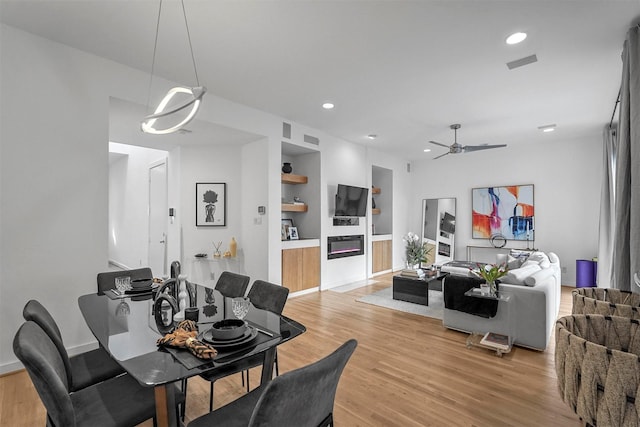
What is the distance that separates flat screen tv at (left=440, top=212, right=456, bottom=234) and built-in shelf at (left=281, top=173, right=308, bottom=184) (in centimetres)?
401

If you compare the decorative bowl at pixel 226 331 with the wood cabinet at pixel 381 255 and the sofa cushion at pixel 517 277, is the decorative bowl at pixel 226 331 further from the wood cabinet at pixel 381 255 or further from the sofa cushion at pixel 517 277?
the wood cabinet at pixel 381 255

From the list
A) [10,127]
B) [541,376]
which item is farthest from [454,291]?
[10,127]

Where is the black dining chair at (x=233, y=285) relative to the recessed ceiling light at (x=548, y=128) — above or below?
below

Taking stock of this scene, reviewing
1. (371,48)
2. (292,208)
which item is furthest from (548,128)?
(292,208)

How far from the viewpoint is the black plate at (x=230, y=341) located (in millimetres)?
1403

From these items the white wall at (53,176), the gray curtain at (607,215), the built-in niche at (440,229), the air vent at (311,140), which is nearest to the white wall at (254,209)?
the air vent at (311,140)

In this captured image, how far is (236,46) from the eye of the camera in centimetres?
295

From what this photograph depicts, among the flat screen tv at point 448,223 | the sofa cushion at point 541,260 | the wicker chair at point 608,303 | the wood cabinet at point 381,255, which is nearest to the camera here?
the wicker chair at point 608,303

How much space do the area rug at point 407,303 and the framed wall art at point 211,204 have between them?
9.14 ft

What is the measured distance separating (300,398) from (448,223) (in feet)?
25.0

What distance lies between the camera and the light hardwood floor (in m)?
2.12

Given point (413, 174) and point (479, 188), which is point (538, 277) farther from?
point (413, 174)

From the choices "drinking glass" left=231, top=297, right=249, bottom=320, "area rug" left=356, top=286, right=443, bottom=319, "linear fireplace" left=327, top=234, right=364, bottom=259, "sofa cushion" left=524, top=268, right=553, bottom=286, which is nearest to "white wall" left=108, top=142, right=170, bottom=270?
"linear fireplace" left=327, top=234, right=364, bottom=259

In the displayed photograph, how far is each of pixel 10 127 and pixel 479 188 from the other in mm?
8006
